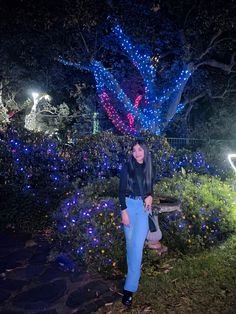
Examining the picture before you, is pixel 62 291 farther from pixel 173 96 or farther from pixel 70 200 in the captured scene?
pixel 173 96

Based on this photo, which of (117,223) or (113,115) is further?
(113,115)

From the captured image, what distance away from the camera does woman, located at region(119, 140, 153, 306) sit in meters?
4.22

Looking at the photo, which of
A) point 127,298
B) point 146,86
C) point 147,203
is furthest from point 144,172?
point 146,86

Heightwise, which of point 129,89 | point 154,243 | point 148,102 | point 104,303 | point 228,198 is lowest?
point 104,303

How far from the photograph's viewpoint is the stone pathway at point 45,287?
167 inches

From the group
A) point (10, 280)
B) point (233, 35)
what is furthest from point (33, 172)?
point (233, 35)

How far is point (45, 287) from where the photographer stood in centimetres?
474

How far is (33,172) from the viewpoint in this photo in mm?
7926

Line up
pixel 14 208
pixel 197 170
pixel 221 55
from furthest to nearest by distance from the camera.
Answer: pixel 221 55
pixel 197 170
pixel 14 208

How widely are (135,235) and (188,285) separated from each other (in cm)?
124

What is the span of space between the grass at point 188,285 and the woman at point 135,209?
32 cm

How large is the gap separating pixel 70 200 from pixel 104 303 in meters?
2.30

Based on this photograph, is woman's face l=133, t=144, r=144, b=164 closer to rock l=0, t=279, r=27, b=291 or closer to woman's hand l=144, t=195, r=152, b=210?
woman's hand l=144, t=195, r=152, b=210

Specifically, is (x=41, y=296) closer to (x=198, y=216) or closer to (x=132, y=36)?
(x=198, y=216)
